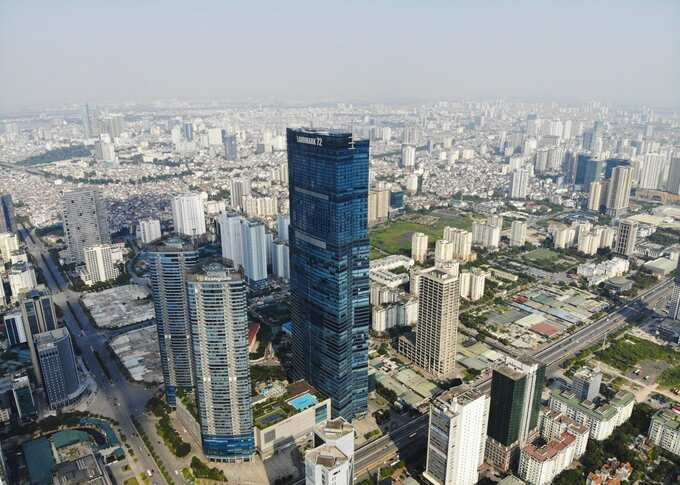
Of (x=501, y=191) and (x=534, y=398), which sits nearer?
(x=534, y=398)

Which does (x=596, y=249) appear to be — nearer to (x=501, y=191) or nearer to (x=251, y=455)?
(x=501, y=191)

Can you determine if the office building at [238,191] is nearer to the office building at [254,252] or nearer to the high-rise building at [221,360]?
the office building at [254,252]

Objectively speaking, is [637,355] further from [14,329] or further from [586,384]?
[14,329]

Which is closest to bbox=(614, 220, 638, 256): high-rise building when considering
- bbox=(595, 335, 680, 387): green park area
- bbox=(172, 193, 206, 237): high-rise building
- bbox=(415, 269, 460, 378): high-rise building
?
bbox=(595, 335, 680, 387): green park area

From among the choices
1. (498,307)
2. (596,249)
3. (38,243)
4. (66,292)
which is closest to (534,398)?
(498,307)

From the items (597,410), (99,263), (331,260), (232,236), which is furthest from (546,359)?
(99,263)

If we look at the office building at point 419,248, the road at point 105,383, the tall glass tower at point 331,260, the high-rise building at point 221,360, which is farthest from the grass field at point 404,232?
the high-rise building at point 221,360
